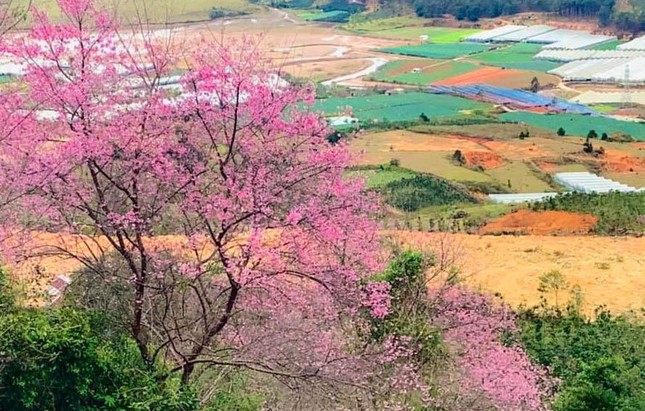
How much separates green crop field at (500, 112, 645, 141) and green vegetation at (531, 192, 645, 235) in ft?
68.7

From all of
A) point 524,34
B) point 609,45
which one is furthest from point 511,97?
point 524,34

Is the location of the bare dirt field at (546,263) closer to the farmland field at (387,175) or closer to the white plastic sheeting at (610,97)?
the farmland field at (387,175)

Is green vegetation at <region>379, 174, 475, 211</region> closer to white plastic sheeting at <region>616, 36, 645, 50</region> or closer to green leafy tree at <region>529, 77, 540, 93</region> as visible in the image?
green leafy tree at <region>529, 77, 540, 93</region>

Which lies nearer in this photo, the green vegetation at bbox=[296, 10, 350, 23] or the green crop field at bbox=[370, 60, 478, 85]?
the green crop field at bbox=[370, 60, 478, 85]

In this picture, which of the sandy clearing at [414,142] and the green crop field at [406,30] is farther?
the green crop field at [406,30]

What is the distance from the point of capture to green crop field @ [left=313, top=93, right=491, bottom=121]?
54031 millimetres

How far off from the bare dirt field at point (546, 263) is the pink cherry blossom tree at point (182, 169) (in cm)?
840

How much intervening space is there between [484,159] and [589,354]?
86.5 ft

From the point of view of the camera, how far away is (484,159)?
4069cm

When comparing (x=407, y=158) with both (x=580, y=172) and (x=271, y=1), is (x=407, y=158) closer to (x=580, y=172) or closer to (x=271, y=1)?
(x=580, y=172)

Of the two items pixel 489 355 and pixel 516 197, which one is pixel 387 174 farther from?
pixel 489 355

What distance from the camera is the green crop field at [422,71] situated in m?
67.1


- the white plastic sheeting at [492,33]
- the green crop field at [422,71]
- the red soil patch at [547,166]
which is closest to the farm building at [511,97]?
the green crop field at [422,71]

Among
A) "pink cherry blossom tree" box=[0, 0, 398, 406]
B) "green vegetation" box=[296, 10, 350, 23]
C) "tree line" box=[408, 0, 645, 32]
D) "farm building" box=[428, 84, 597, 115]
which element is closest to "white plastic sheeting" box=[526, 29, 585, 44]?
"tree line" box=[408, 0, 645, 32]
